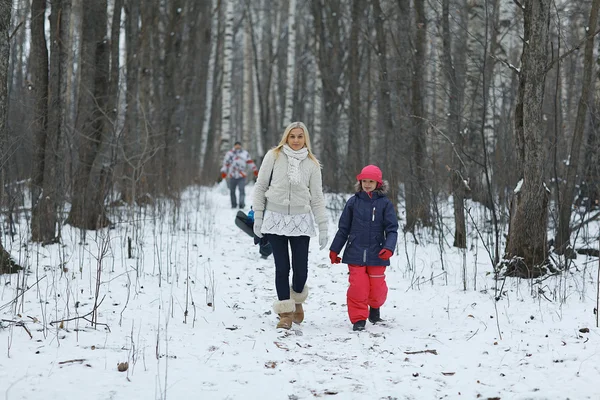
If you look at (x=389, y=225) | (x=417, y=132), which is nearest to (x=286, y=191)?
(x=389, y=225)

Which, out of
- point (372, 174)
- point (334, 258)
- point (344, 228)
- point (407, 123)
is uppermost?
point (407, 123)

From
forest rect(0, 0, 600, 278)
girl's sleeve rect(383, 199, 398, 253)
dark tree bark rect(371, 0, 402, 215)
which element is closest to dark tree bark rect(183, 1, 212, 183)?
forest rect(0, 0, 600, 278)

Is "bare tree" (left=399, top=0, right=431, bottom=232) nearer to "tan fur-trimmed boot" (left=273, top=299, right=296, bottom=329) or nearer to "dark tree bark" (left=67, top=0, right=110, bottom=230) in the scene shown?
"tan fur-trimmed boot" (left=273, top=299, right=296, bottom=329)

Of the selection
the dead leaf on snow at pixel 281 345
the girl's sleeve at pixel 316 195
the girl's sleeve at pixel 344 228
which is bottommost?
the dead leaf on snow at pixel 281 345

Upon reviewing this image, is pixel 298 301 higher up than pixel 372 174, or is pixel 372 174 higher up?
pixel 372 174

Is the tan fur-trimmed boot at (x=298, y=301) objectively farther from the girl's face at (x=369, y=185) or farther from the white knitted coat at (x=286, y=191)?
the girl's face at (x=369, y=185)

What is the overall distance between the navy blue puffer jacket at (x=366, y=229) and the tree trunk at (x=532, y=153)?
1869mm

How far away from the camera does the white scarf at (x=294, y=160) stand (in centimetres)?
503

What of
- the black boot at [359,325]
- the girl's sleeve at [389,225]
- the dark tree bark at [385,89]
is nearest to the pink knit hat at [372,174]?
the girl's sleeve at [389,225]

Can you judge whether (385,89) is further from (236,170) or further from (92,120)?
(92,120)

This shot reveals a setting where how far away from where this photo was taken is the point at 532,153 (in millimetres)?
6070

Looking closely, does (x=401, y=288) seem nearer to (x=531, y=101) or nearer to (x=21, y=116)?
(x=531, y=101)

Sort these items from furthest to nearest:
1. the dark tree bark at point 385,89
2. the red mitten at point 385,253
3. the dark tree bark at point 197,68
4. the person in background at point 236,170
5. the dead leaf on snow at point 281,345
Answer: the dark tree bark at point 197,68 → the person in background at point 236,170 → the dark tree bark at point 385,89 → the red mitten at point 385,253 → the dead leaf on snow at point 281,345

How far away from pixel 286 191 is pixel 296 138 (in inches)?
18.8
